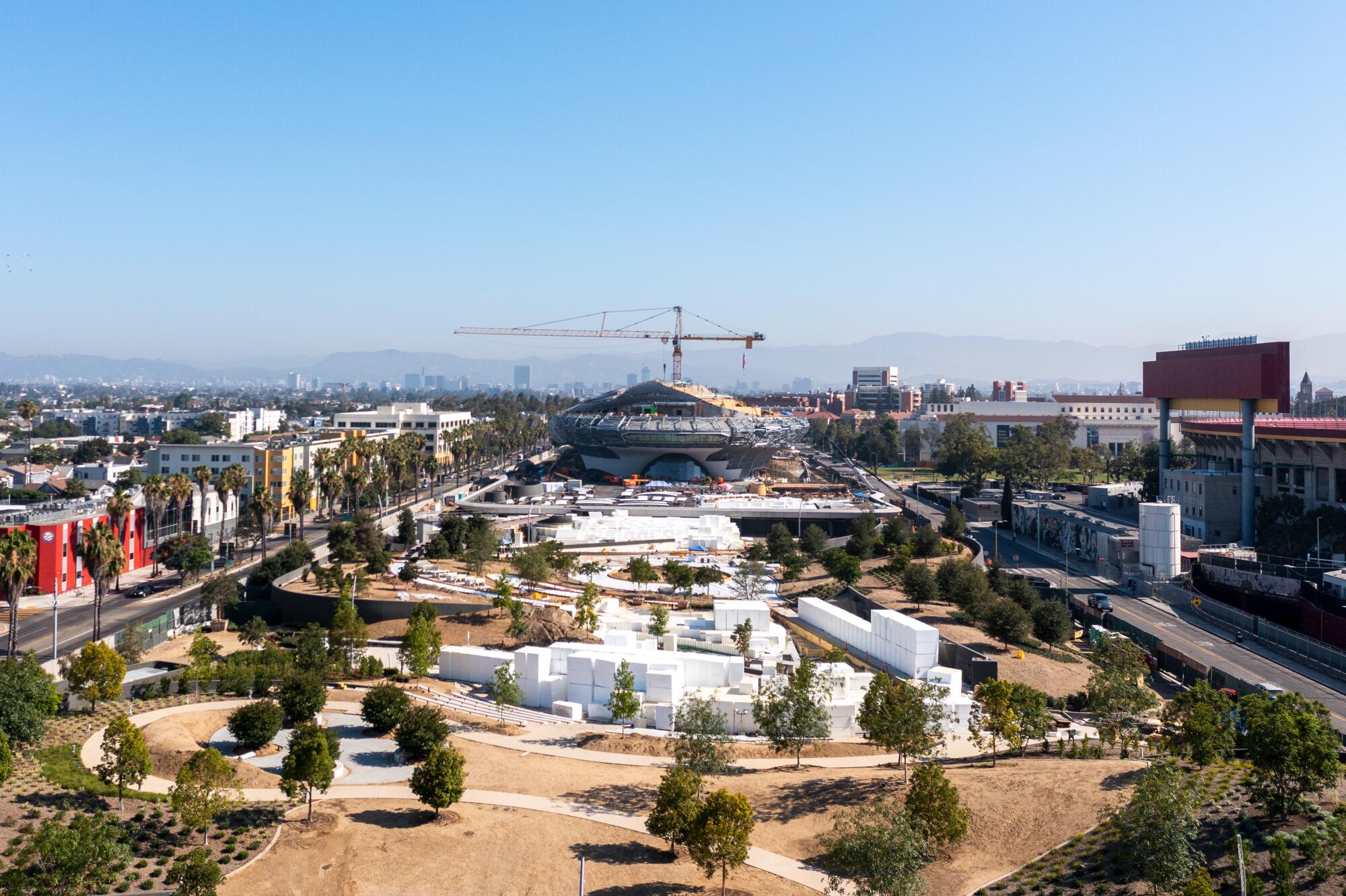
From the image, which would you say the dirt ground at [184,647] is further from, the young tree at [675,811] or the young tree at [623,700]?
the young tree at [675,811]

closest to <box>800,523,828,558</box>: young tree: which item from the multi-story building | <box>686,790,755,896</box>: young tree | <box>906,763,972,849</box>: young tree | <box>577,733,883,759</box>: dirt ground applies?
the multi-story building

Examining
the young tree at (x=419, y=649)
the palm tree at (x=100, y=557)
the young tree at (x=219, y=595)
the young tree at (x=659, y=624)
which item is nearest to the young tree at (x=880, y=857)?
the young tree at (x=419, y=649)

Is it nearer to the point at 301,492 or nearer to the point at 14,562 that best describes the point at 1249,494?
the point at 301,492

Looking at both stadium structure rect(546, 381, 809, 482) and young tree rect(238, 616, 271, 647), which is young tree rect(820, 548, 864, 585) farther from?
stadium structure rect(546, 381, 809, 482)

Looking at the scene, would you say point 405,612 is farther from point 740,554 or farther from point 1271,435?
point 1271,435

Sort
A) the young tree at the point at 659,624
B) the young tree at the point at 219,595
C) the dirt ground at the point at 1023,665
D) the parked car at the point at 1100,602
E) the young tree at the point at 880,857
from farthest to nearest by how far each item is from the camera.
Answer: the parked car at the point at 1100,602 < the young tree at the point at 219,595 < the young tree at the point at 659,624 < the dirt ground at the point at 1023,665 < the young tree at the point at 880,857

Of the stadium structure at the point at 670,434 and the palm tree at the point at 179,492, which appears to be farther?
the stadium structure at the point at 670,434
